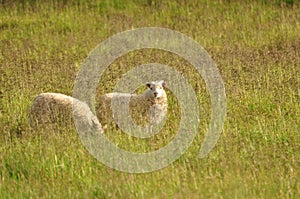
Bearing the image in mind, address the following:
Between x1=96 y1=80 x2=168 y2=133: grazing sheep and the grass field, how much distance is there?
17.0 inches

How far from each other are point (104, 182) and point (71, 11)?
33.9 feet

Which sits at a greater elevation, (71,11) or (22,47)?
(71,11)

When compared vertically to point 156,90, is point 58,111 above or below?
below

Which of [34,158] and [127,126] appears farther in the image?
[127,126]

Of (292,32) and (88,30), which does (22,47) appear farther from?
(292,32)

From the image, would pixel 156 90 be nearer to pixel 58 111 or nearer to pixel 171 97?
pixel 171 97

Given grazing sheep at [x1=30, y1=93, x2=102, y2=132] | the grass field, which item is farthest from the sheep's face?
grazing sheep at [x1=30, y1=93, x2=102, y2=132]

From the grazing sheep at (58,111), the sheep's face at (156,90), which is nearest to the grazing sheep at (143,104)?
the sheep's face at (156,90)

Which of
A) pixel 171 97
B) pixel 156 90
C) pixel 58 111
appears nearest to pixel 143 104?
pixel 156 90

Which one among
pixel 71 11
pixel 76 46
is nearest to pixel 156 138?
pixel 76 46

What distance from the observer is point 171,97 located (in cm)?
1016

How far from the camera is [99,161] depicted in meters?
7.52

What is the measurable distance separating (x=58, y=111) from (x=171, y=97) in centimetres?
170

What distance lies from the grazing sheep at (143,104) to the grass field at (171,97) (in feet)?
1.41
